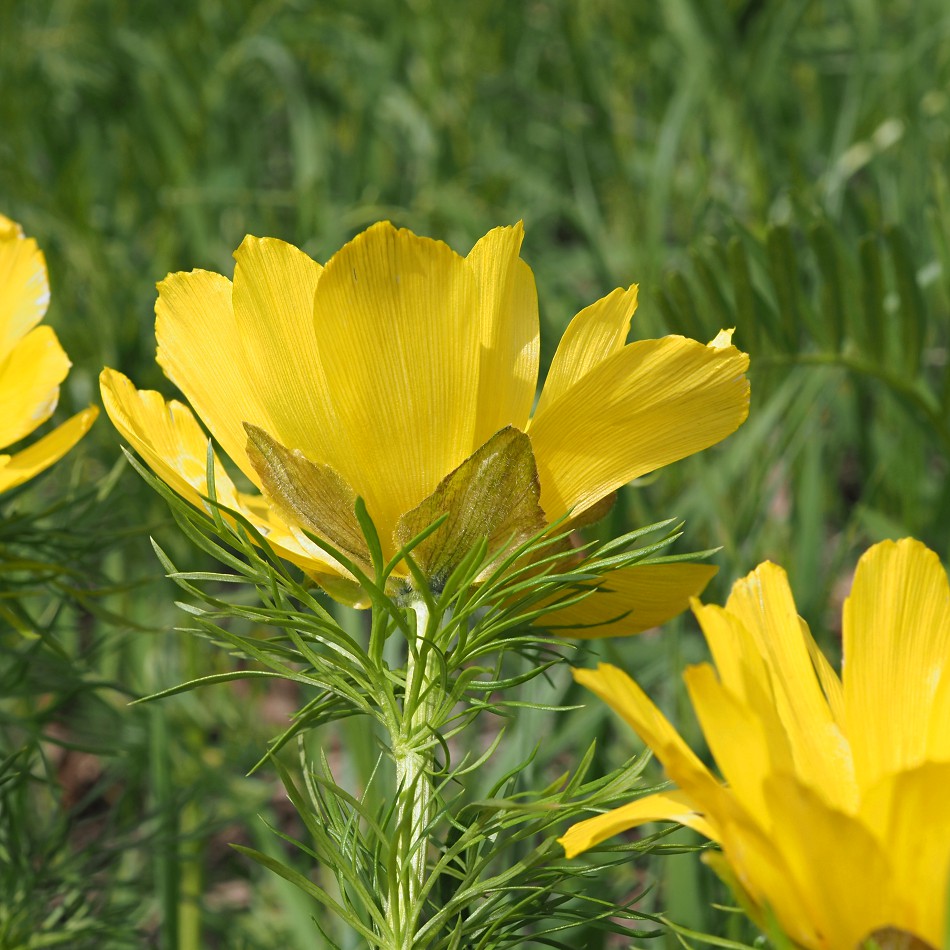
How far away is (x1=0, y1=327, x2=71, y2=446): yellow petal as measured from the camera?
0.54 meters

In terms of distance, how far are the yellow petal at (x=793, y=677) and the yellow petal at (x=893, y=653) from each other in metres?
0.01

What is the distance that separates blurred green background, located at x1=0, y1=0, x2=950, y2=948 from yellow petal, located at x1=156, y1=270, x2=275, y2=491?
0.71 ft

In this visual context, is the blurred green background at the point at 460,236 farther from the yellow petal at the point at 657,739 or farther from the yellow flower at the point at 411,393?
the yellow petal at the point at 657,739

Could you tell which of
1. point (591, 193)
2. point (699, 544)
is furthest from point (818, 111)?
point (699, 544)

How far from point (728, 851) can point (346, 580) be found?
0.60 feet

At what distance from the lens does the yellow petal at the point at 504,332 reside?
471mm

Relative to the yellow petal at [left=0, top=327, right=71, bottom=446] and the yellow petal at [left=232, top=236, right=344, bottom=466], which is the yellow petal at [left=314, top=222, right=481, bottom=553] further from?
the yellow petal at [left=0, top=327, right=71, bottom=446]

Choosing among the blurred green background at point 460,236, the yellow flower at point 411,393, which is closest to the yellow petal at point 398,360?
the yellow flower at point 411,393

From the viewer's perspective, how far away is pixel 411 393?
1.53 ft

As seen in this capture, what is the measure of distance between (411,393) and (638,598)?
0.13 meters

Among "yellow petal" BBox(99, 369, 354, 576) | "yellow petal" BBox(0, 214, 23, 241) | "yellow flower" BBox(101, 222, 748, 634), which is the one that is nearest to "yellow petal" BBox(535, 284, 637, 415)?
"yellow flower" BBox(101, 222, 748, 634)

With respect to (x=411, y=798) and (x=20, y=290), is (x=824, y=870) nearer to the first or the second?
(x=411, y=798)

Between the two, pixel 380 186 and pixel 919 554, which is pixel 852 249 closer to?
pixel 380 186

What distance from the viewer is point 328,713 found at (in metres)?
0.52
